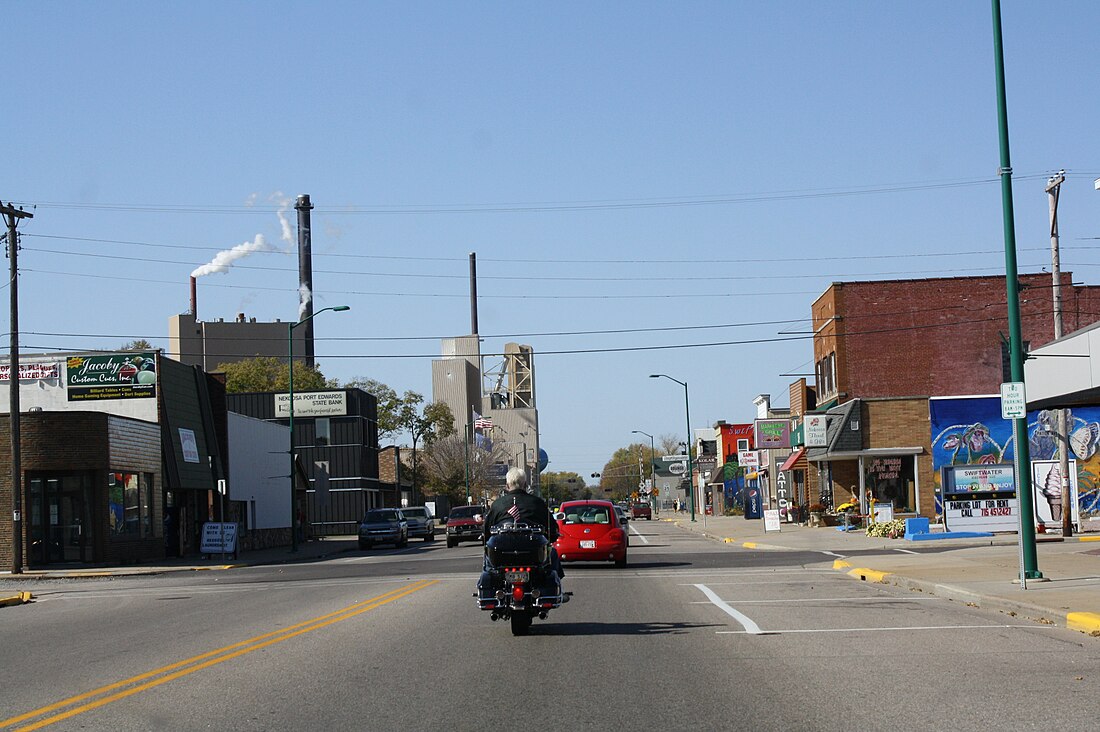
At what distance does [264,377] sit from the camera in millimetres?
108375

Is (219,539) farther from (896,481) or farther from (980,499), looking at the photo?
(980,499)

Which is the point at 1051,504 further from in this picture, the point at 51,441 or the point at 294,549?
the point at 51,441

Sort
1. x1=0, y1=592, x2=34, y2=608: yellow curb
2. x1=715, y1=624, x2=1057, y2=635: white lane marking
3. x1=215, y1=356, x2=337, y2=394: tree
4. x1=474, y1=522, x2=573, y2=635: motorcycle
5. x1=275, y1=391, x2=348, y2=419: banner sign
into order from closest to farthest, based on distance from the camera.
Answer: x1=474, y1=522, x2=573, y2=635: motorcycle < x1=715, y1=624, x2=1057, y2=635: white lane marking < x1=0, y1=592, x2=34, y2=608: yellow curb < x1=275, y1=391, x2=348, y2=419: banner sign < x1=215, y1=356, x2=337, y2=394: tree

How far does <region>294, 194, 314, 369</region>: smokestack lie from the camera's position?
109 m

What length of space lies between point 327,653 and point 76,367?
37.6m

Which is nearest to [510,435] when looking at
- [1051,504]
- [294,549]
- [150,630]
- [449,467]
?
[449,467]

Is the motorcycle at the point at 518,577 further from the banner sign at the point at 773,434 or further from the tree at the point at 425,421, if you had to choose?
the tree at the point at 425,421

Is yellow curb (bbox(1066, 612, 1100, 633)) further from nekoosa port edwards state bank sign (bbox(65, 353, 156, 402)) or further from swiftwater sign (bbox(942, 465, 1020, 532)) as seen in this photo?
nekoosa port edwards state bank sign (bbox(65, 353, 156, 402))

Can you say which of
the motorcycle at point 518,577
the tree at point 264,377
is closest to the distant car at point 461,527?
the motorcycle at point 518,577

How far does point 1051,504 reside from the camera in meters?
37.4

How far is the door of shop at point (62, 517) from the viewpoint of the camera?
4038cm

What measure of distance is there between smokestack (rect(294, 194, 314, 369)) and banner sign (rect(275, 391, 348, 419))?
27.1m

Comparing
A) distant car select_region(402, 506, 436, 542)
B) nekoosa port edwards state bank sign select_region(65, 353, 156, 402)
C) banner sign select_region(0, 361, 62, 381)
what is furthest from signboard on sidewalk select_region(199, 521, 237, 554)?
distant car select_region(402, 506, 436, 542)

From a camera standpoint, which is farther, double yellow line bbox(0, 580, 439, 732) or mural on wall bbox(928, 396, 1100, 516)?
mural on wall bbox(928, 396, 1100, 516)
